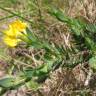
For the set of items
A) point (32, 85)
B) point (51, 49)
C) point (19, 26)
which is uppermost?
point (19, 26)

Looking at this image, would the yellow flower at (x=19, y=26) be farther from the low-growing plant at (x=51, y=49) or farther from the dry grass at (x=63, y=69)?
the dry grass at (x=63, y=69)

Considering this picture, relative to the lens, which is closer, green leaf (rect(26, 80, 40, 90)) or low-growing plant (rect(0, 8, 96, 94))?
low-growing plant (rect(0, 8, 96, 94))

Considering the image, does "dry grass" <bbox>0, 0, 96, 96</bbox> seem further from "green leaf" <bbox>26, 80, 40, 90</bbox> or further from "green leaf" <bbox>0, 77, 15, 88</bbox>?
"green leaf" <bbox>0, 77, 15, 88</bbox>

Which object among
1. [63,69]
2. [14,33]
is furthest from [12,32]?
[63,69]

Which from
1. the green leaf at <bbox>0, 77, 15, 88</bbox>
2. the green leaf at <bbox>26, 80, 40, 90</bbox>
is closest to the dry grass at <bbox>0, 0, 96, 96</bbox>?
the green leaf at <bbox>26, 80, 40, 90</bbox>

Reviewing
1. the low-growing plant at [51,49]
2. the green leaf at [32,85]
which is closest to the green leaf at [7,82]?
the low-growing plant at [51,49]

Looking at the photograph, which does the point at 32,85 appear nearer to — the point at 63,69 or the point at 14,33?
the point at 63,69

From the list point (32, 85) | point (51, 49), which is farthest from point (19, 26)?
point (32, 85)

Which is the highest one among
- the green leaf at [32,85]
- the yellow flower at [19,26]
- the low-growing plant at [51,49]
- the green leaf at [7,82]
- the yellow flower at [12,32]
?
the yellow flower at [19,26]

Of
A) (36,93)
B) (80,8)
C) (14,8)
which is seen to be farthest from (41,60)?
(14,8)

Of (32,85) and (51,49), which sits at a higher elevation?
(51,49)

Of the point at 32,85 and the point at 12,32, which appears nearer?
the point at 12,32
